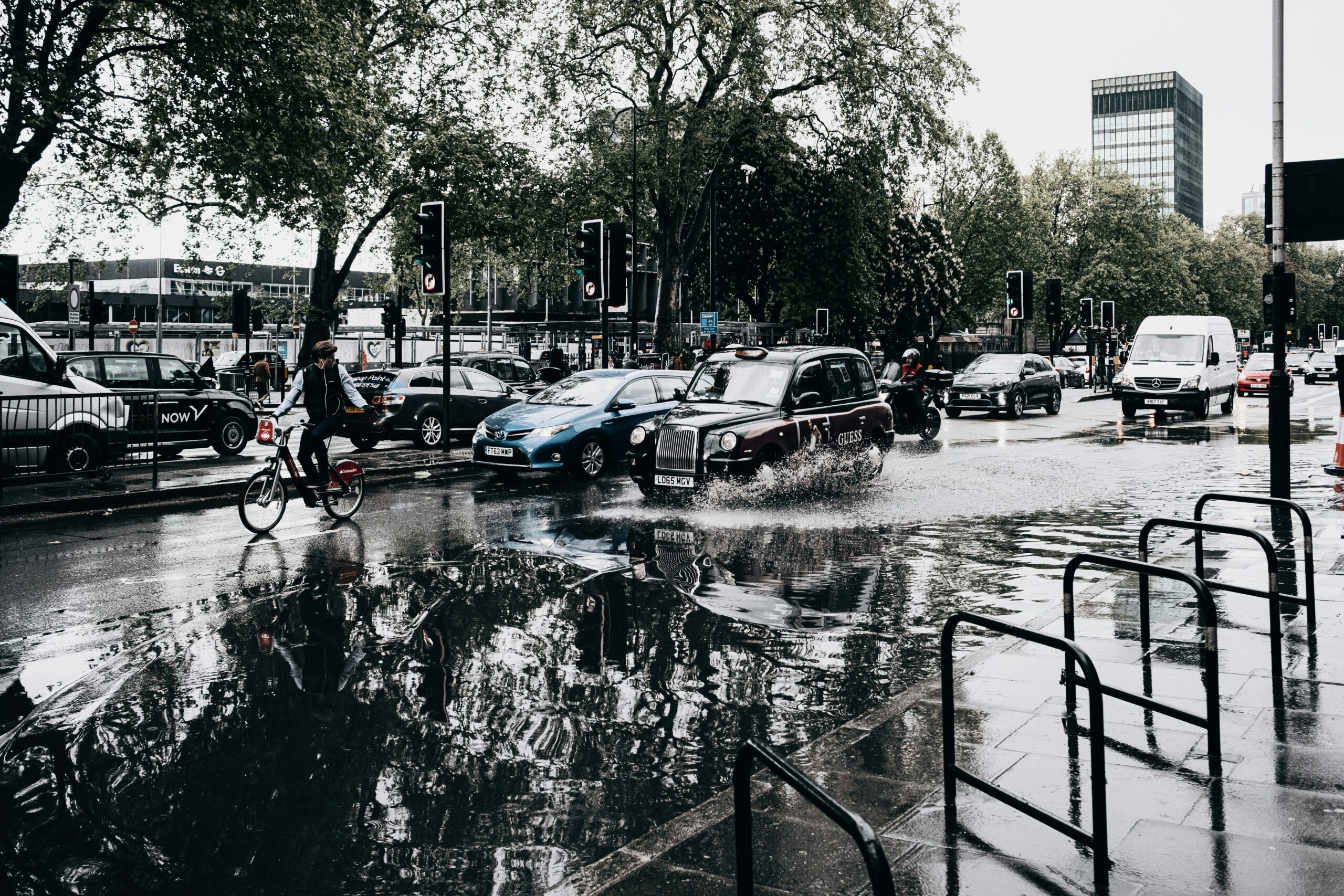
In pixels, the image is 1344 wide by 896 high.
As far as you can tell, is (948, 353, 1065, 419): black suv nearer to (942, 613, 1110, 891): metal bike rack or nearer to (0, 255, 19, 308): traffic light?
(0, 255, 19, 308): traffic light

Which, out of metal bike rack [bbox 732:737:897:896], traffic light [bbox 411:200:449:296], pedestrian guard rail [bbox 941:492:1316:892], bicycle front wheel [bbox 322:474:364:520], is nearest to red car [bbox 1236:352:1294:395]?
traffic light [bbox 411:200:449:296]

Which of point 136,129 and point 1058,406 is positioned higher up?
point 136,129

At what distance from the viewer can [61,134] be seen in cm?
1805

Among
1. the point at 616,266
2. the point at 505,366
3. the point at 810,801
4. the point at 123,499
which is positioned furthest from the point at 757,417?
the point at 505,366

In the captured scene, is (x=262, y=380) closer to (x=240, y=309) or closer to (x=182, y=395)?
(x=240, y=309)

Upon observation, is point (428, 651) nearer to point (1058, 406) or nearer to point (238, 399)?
point (238, 399)

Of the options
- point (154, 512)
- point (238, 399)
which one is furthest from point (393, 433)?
point (154, 512)

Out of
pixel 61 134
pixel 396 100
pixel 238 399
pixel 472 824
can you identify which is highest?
pixel 396 100

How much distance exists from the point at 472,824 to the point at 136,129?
1900 centimetres

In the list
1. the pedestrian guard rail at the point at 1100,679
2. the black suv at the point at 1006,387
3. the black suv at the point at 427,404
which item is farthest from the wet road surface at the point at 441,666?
the black suv at the point at 1006,387

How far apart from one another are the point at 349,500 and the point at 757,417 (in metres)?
4.74

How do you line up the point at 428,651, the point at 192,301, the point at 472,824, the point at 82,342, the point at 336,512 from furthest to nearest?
the point at 192,301 → the point at 82,342 → the point at 336,512 → the point at 428,651 → the point at 472,824

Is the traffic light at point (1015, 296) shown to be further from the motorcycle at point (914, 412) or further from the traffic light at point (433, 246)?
the traffic light at point (433, 246)

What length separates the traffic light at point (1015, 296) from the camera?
39.8 metres
